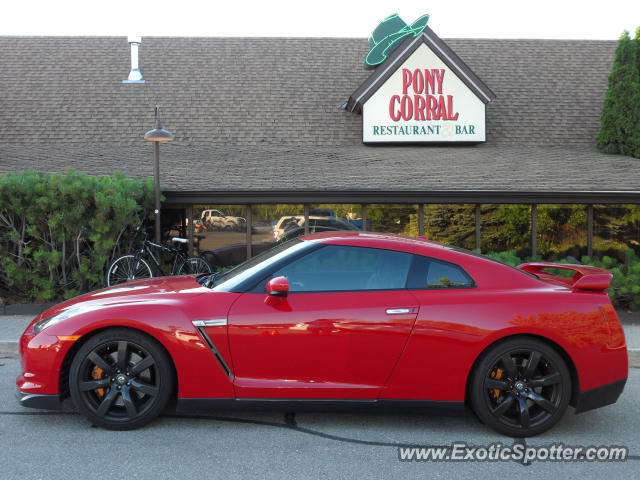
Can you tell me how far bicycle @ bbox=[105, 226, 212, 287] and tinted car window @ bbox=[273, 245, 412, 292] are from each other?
554 cm

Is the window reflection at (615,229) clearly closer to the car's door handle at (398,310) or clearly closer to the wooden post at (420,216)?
the wooden post at (420,216)

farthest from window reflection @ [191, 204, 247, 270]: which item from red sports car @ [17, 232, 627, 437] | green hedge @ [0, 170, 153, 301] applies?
red sports car @ [17, 232, 627, 437]

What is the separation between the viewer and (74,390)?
4.39 m

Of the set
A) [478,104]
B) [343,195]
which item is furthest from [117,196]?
[478,104]

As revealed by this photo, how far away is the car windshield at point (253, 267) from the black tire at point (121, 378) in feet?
2.18

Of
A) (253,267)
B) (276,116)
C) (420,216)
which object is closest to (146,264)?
(420,216)

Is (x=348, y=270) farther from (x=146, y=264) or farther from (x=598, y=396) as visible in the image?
(x=146, y=264)

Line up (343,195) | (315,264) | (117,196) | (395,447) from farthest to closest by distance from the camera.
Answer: (343,195) < (117,196) < (315,264) < (395,447)

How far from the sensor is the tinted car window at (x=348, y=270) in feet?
14.9

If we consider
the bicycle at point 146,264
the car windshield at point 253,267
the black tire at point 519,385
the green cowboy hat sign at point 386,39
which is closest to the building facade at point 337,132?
the green cowboy hat sign at point 386,39

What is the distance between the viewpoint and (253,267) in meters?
4.79

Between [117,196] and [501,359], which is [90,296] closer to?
[501,359]

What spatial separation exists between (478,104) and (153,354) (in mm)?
11914

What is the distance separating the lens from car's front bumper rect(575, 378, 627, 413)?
Answer: 14.5 feet
